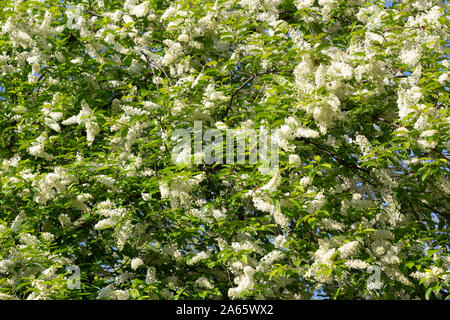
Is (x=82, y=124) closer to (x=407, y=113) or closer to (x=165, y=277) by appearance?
(x=165, y=277)

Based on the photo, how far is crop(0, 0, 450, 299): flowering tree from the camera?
3.68 m

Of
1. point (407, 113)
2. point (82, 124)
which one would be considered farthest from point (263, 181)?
point (82, 124)

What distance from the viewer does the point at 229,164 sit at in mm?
3932

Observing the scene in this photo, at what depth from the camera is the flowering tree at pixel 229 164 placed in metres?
3.68

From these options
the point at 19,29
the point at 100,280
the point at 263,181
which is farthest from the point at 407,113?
the point at 19,29

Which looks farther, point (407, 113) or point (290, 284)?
point (290, 284)

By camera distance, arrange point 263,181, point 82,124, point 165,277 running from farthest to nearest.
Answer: point 82,124 < point 165,277 < point 263,181

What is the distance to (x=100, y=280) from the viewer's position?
395cm

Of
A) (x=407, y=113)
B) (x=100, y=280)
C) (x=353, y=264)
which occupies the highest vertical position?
(x=407, y=113)

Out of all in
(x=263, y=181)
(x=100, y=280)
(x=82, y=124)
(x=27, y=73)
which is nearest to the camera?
(x=263, y=181)

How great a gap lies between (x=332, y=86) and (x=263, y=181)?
0.85 meters

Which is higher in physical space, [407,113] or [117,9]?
[117,9]

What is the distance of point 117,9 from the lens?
17.9 ft
